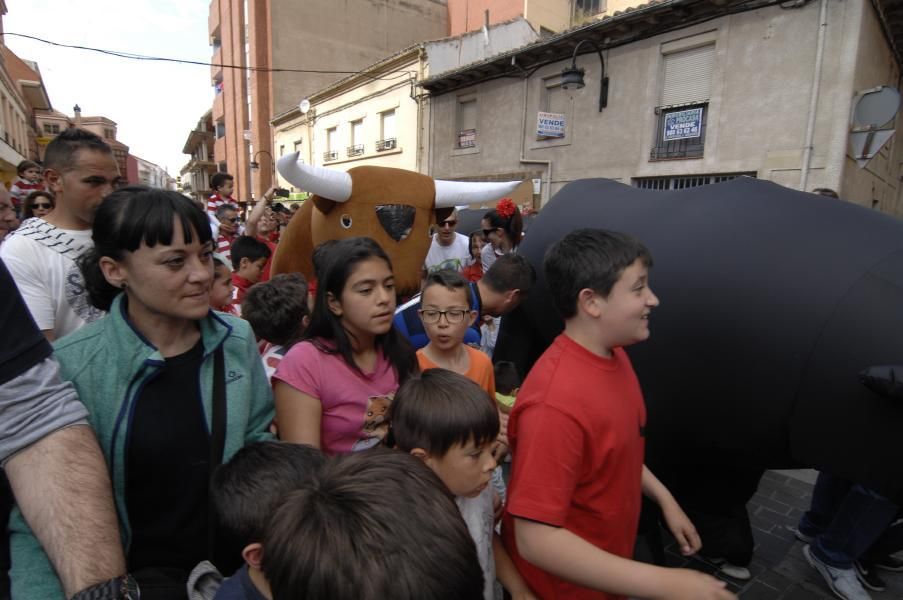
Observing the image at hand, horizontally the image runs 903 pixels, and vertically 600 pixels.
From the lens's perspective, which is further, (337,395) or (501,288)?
(501,288)

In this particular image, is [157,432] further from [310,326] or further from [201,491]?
[310,326]

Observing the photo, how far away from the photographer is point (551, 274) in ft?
5.16

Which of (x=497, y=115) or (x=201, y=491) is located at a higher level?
(x=497, y=115)

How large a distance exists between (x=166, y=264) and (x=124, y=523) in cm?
60

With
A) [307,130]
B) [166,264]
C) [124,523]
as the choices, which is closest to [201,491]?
[124,523]

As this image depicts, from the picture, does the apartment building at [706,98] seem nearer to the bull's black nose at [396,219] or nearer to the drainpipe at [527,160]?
the drainpipe at [527,160]

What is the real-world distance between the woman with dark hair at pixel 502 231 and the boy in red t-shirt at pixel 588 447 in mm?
3846

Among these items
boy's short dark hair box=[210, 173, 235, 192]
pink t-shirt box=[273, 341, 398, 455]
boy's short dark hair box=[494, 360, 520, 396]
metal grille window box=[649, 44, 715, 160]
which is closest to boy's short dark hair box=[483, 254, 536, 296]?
boy's short dark hair box=[494, 360, 520, 396]

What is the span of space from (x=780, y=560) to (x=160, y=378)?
313 centimetres

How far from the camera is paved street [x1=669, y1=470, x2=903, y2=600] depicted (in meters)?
2.46

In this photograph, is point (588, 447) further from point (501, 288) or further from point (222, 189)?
point (222, 189)

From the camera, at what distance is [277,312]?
2.31 metres

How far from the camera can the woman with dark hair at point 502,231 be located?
17.8ft

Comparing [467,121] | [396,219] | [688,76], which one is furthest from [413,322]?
[467,121]
